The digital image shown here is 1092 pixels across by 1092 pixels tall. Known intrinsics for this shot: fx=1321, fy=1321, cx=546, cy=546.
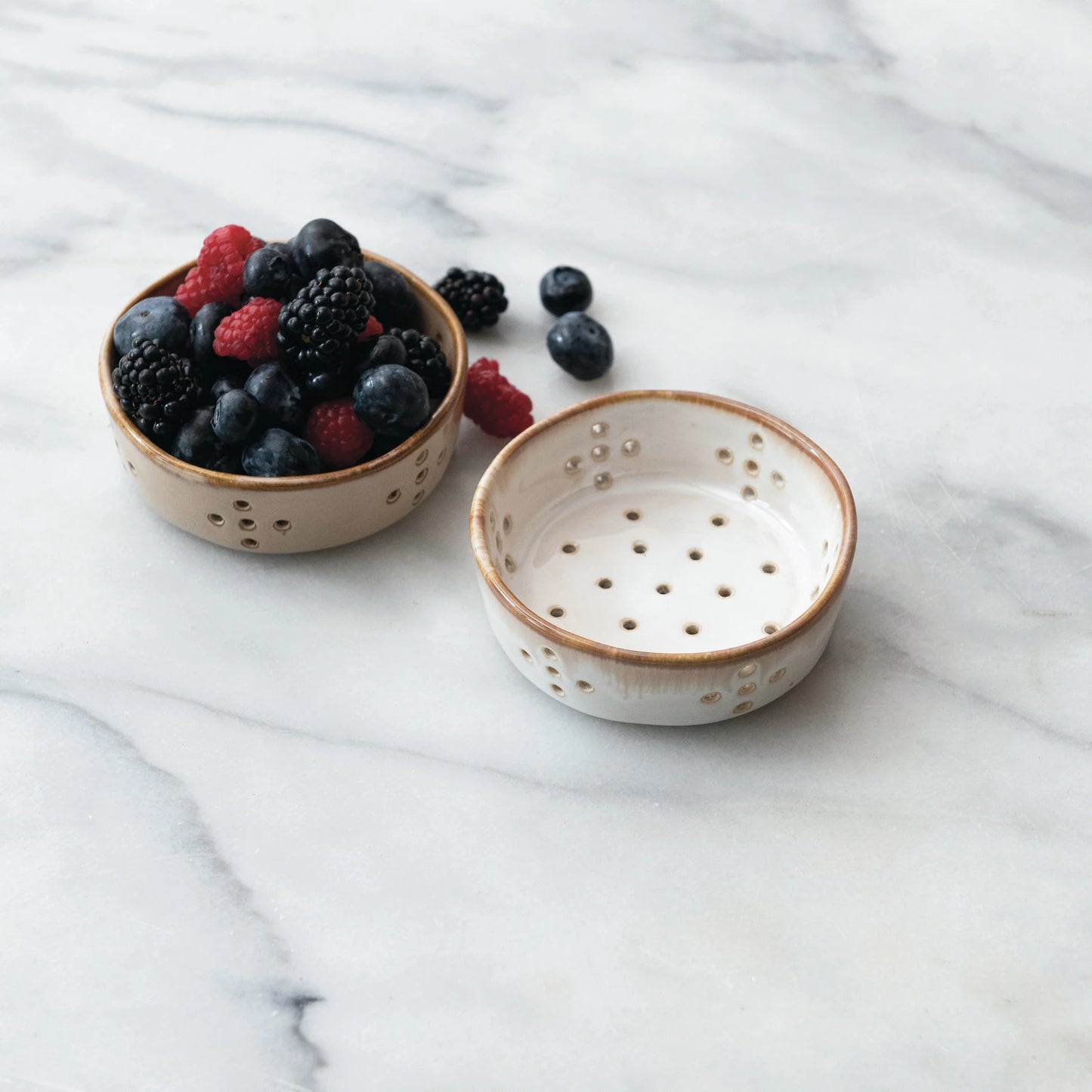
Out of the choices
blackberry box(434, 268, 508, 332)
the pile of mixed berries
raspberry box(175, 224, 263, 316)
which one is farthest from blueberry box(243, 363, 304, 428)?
blackberry box(434, 268, 508, 332)

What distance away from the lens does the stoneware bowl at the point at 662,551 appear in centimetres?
93

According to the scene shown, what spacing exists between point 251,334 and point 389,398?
122 mm

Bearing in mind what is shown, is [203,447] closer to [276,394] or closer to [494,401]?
[276,394]

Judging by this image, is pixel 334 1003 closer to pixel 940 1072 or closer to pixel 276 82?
pixel 940 1072

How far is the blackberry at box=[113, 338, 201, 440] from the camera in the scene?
3.41ft

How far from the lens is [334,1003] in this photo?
2.79 ft

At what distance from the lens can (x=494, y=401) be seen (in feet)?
3.92

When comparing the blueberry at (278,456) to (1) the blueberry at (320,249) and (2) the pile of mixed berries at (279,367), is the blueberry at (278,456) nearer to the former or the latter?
(2) the pile of mixed berries at (279,367)

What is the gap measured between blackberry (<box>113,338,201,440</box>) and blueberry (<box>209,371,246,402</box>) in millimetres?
12

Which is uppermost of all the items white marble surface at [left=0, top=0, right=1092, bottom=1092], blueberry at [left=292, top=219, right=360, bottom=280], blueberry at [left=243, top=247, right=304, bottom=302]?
blueberry at [left=292, top=219, right=360, bottom=280]

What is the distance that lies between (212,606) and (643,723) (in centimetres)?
38

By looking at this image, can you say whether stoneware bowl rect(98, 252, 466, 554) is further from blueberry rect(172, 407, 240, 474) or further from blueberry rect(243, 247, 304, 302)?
blueberry rect(243, 247, 304, 302)

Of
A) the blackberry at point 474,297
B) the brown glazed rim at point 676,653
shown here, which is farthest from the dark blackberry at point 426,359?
the blackberry at point 474,297

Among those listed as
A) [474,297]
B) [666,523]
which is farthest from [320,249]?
[666,523]
